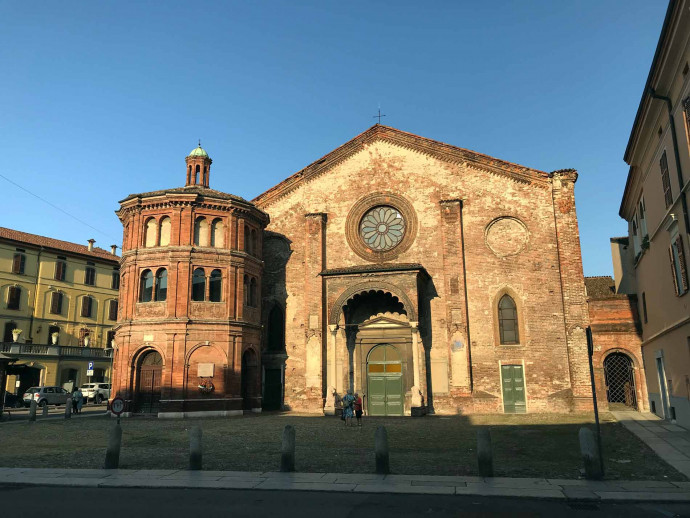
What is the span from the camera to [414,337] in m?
25.3

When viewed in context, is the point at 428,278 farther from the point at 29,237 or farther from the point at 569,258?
the point at 29,237

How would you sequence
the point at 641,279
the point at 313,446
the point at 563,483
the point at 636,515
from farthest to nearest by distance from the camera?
the point at 641,279 → the point at 313,446 → the point at 563,483 → the point at 636,515

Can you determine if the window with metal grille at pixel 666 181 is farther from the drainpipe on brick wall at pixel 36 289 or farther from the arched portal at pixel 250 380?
the drainpipe on brick wall at pixel 36 289

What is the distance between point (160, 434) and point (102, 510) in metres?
10.5

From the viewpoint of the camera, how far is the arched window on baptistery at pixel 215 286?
26.9 metres

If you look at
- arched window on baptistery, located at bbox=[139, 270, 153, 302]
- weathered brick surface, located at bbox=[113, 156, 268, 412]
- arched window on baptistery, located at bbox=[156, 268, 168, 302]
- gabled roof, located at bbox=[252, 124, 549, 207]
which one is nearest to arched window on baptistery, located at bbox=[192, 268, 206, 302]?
weathered brick surface, located at bbox=[113, 156, 268, 412]

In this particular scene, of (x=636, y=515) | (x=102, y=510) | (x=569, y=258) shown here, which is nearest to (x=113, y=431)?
(x=102, y=510)

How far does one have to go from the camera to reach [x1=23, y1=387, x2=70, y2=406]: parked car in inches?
1465

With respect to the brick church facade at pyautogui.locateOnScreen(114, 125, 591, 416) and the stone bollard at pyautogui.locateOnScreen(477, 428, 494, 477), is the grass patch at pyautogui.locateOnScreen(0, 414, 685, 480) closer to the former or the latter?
the stone bollard at pyautogui.locateOnScreen(477, 428, 494, 477)

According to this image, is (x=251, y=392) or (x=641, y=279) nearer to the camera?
(x=641, y=279)

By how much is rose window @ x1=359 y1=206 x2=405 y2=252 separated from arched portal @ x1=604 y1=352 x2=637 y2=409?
1193 cm

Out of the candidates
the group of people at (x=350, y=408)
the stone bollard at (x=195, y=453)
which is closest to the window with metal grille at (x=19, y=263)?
the group of people at (x=350, y=408)

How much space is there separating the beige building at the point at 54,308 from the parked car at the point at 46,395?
4.30 metres

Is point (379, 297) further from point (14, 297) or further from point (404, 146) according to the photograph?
point (14, 297)
